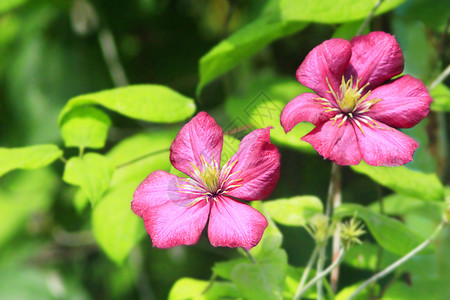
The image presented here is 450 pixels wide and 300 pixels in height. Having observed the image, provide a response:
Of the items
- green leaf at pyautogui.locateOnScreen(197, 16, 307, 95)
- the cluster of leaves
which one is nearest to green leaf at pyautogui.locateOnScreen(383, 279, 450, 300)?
the cluster of leaves

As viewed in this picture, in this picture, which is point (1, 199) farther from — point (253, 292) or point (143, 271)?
point (253, 292)

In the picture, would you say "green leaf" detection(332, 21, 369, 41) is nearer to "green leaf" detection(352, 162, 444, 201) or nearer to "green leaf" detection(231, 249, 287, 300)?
"green leaf" detection(352, 162, 444, 201)

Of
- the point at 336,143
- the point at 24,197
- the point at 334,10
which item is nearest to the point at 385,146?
the point at 336,143

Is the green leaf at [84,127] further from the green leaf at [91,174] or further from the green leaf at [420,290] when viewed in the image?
the green leaf at [420,290]

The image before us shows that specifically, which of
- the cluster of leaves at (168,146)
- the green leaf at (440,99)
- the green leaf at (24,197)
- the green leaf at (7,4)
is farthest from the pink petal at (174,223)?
the green leaf at (24,197)

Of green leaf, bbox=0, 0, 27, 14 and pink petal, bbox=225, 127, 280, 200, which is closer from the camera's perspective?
pink petal, bbox=225, 127, 280, 200
